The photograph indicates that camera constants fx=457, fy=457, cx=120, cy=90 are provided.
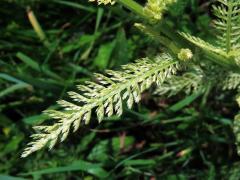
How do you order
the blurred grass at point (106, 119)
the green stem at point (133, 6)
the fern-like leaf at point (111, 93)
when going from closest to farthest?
the green stem at point (133, 6) < the fern-like leaf at point (111, 93) < the blurred grass at point (106, 119)

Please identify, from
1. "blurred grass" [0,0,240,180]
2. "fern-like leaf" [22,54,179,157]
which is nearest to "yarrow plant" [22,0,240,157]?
"fern-like leaf" [22,54,179,157]

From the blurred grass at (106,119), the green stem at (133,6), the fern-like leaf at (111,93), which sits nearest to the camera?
the green stem at (133,6)

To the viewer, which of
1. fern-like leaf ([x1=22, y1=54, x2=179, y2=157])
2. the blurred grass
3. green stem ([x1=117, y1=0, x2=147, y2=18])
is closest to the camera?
green stem ([x1=117, y1=0, x2=147, y2=18])

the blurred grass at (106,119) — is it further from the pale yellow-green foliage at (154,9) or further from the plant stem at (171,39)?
the pale yellow-green foliage at (154,9)

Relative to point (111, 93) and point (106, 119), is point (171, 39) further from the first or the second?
point (106, 119)

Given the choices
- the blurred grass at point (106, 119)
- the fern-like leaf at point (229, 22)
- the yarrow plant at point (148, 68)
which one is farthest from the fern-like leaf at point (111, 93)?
the blurred grass at point (106, 119)

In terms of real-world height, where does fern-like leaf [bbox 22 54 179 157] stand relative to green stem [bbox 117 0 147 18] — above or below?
below

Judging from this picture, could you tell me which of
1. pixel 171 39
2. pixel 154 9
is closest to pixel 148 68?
pixel 171 39

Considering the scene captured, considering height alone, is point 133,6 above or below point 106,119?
above

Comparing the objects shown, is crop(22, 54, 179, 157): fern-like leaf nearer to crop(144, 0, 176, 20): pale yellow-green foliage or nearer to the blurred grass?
crop(144, 0, 176, 20): pale yellow-green foliage
